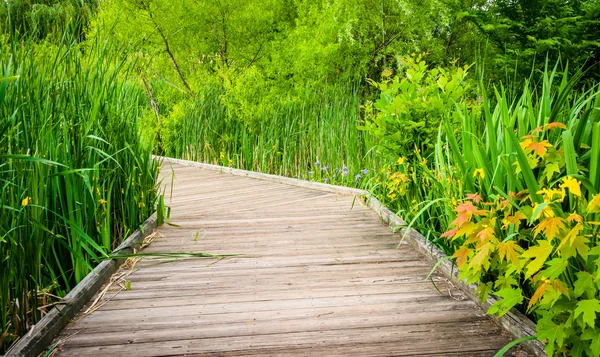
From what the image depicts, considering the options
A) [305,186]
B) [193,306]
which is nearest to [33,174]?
[193,306]

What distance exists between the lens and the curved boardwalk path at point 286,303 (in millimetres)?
2152

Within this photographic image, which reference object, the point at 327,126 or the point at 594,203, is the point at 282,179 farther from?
the point at 594,203

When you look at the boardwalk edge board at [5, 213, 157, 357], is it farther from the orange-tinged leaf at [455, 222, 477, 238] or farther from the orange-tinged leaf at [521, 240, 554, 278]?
the orange-tinged leaf at [521, 240, 554, 278]

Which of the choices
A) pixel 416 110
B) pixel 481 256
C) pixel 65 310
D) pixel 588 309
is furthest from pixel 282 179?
pixel 588 309

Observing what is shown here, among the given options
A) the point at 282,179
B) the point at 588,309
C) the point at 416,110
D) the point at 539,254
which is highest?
the point at 416,110

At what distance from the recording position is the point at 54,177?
2557 mm

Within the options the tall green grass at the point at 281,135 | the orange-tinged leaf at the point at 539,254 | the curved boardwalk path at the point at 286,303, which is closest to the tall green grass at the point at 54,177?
the curved boardwalk path at the point at 286,303

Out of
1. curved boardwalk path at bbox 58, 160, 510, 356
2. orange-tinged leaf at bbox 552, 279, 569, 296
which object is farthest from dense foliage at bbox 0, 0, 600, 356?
curved boardwalk path at bbox 58, 160, 510, 356

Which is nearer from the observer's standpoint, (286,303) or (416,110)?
(286,303)

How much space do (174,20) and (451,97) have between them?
19.1 feet

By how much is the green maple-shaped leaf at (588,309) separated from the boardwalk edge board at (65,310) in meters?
1.93

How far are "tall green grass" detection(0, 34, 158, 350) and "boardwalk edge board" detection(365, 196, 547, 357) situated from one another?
1796 millimetres

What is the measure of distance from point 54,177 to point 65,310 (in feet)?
2.09

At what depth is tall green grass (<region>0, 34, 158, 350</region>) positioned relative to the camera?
212 cm
